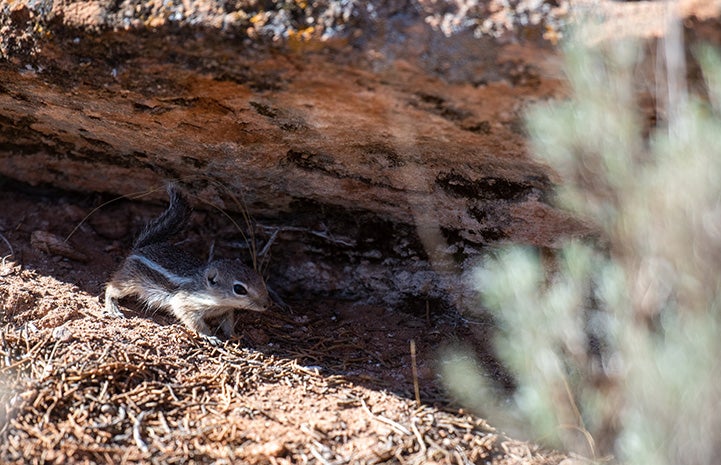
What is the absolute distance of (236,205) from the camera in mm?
4867

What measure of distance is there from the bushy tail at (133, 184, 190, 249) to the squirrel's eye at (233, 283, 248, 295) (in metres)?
0.61

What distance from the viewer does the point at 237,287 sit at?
15.0ft

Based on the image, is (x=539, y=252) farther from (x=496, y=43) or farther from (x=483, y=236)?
(x=496, y=43)

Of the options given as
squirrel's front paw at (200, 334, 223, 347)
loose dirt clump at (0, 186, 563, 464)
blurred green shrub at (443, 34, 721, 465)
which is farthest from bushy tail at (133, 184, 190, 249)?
blurred green shrub at (443, 34, 721, 465)

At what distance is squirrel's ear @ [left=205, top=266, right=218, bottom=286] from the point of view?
466 cm

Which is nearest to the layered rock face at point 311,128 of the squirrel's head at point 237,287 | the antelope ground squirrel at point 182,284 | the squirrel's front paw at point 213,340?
the antelope ground squirrel at point 182,284

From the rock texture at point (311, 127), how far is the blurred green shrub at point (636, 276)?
0.90 feet

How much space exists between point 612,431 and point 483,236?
1.41 m

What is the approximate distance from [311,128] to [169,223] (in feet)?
4.94

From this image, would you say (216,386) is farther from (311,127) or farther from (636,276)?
(636,276)

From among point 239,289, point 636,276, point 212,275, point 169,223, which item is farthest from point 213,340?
point 636,276

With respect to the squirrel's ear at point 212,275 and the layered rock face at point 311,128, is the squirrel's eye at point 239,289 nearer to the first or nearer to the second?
the squirrel's ear at point 212,275

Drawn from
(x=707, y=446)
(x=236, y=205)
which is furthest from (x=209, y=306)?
(x=707, y=446)

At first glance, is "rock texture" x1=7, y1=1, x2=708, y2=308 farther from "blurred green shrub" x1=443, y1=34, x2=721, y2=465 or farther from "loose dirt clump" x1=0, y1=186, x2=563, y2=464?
"loose dirt clump" x1=0, y1=186, x2=563, y2=464
